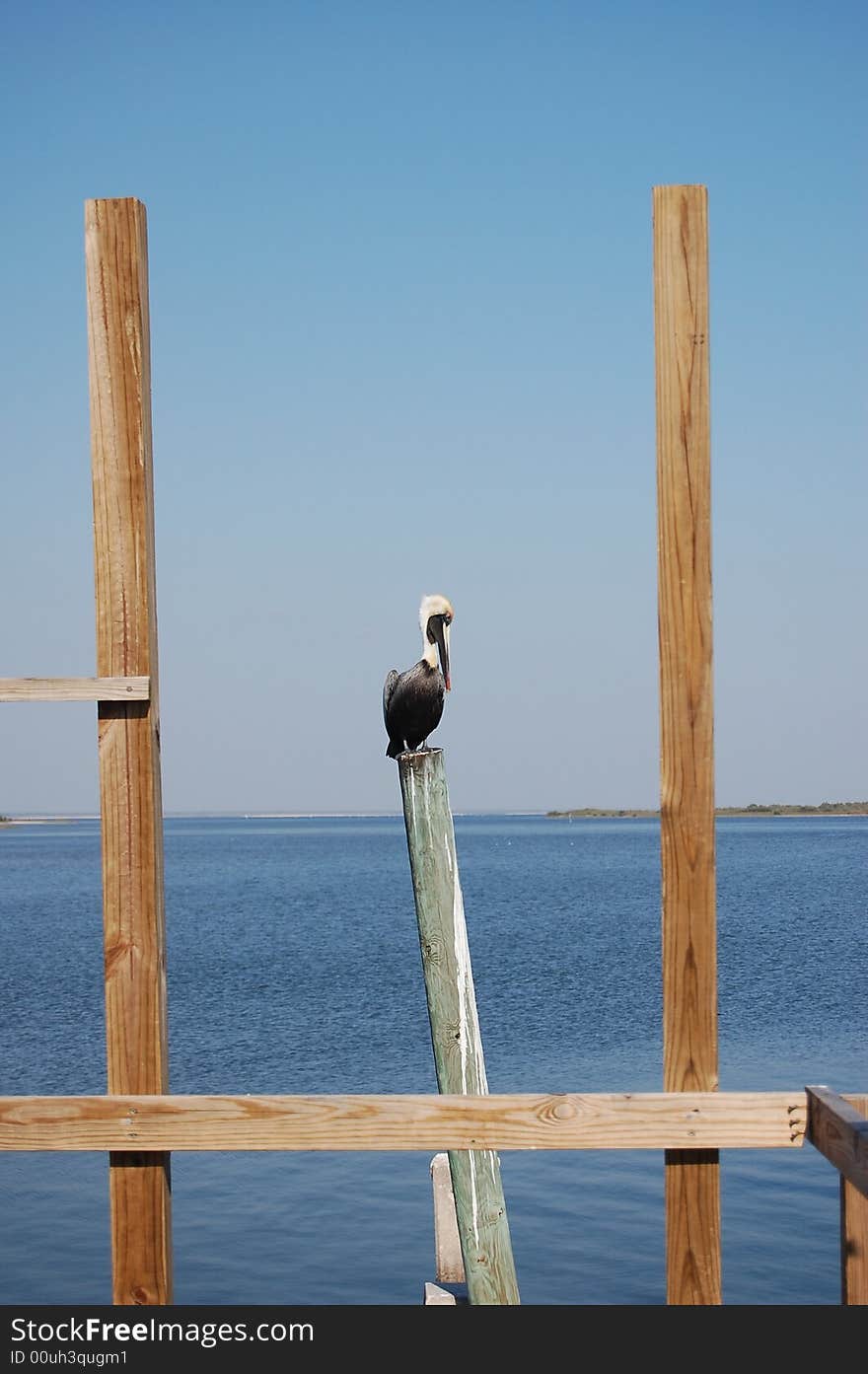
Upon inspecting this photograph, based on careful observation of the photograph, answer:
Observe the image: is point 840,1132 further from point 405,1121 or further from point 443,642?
point 443,642

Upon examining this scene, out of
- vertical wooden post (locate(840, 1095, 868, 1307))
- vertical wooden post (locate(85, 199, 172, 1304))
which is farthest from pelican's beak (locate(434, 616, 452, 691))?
vertical wooden post (locate(840, 1095, 868, 1307))

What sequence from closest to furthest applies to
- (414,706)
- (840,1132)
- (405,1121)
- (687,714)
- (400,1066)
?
(840,1132)
(405,1121)
(687,714)
(414,706)
(400,1066)

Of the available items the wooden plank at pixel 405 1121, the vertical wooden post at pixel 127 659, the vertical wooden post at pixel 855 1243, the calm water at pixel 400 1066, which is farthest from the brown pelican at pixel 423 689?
the calm water at pixel 400 1066

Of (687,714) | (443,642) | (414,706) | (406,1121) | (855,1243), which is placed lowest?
(855,1243)

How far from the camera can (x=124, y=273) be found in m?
Result: 3.64

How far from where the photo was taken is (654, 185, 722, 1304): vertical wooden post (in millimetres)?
3441

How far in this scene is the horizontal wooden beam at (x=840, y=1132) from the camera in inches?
109

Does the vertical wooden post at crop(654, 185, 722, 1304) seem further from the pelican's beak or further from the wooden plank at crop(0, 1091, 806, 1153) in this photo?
the pelican's beak

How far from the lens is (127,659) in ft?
11.9

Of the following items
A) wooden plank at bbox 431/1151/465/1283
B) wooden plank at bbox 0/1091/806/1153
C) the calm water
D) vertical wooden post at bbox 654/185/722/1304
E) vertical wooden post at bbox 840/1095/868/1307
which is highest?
vertical wooden post at bbox 654/185/722/1304

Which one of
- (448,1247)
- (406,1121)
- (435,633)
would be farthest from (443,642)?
(448,1247)

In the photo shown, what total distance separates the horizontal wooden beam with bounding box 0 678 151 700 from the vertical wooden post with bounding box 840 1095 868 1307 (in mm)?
2008

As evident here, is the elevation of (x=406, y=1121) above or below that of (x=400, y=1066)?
above

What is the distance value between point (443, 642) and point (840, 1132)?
115 inches
